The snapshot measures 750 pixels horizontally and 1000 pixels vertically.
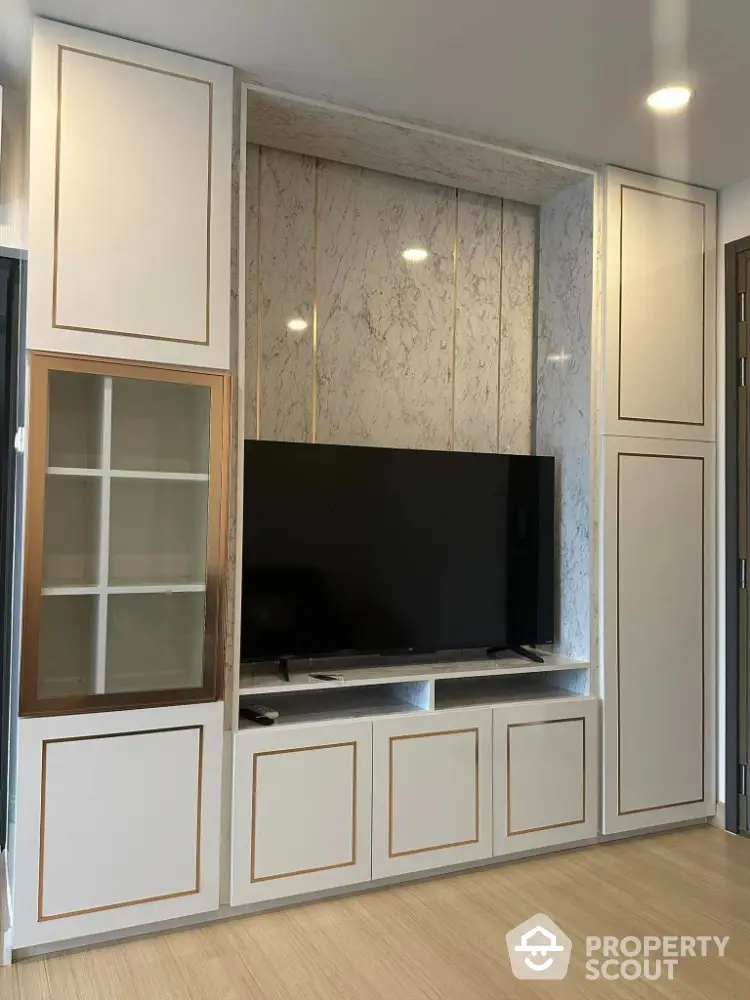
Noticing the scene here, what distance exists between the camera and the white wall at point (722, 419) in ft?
11.8

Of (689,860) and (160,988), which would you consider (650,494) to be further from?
(160,988)

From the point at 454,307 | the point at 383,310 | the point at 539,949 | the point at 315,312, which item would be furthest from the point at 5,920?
the point at 454,307

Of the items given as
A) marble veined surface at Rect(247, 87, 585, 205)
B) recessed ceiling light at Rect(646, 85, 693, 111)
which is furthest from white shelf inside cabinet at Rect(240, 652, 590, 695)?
recessed ceiling light at Rect(646, 85, 693, 111)

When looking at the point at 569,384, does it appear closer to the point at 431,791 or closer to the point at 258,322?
the point at 258,322

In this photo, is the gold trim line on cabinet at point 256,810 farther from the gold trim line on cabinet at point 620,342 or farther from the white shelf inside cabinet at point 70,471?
the gold trim line on cabinet at point 620,342

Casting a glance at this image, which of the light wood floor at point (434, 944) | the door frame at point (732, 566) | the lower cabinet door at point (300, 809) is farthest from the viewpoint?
the door frame at point (732, 566)

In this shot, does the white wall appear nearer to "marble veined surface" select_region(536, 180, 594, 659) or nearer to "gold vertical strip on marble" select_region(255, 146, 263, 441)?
"marble veined surface" select_region(536, 180, 594, 659)

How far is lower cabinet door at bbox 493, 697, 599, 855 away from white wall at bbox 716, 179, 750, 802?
0.68 m

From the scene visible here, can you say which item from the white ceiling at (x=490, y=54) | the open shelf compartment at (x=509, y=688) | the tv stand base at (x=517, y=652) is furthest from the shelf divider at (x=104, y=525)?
the tv stand base at (x=517, y=652)

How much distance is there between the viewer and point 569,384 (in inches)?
138

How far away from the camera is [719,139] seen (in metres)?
3.15

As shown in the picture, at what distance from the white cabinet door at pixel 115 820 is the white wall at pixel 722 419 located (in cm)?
224

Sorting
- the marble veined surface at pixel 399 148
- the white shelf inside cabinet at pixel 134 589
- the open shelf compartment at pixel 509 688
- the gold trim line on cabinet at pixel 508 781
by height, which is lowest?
the gold trim line on cabinet at pixel 508 781

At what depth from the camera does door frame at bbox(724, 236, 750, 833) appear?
11.6 ft
